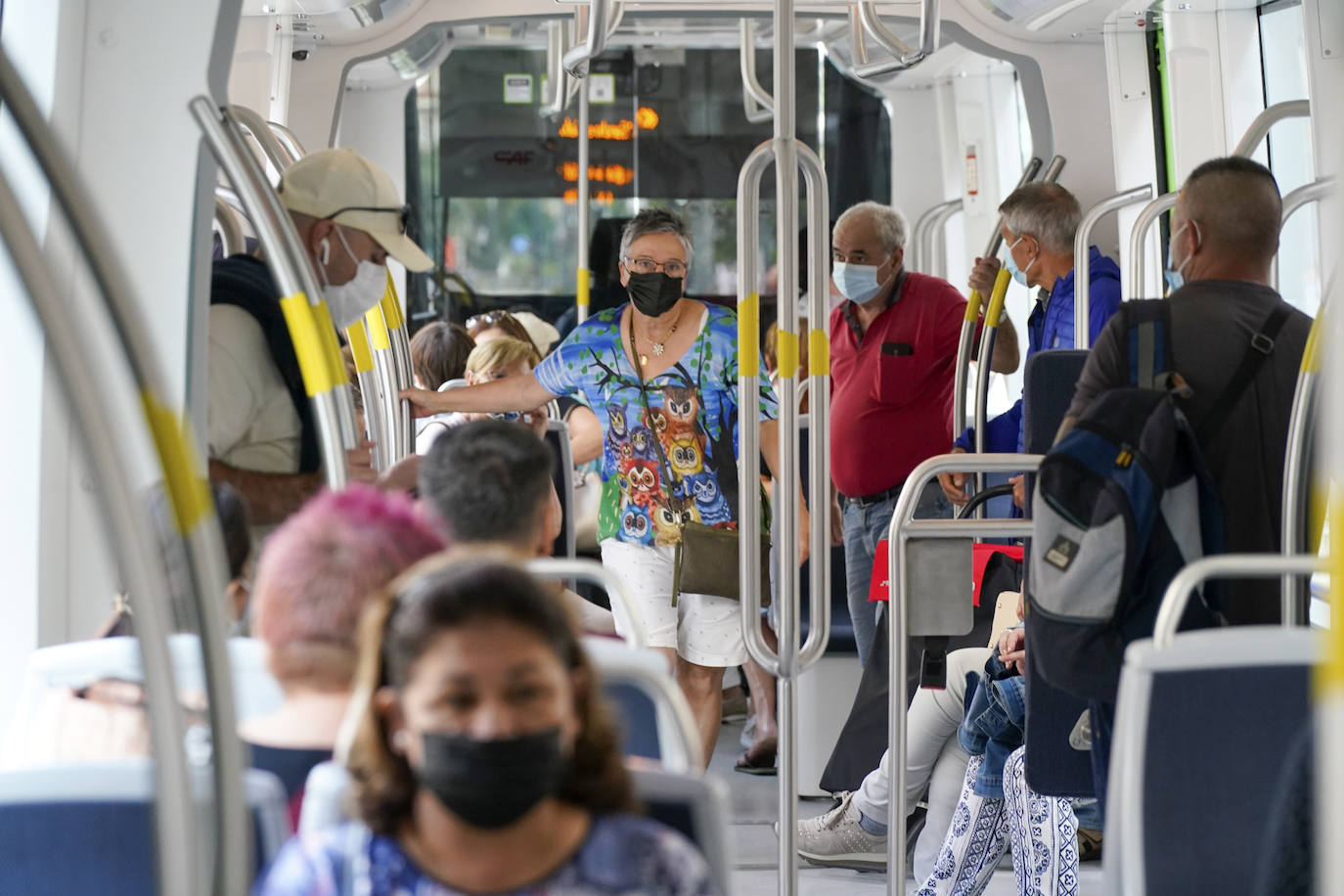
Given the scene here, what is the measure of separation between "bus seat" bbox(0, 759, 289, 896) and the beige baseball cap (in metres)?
0.88

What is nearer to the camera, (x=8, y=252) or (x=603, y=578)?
(x=8, y=252)

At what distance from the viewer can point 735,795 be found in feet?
15.6

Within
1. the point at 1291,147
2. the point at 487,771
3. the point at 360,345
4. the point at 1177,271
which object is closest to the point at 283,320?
the point at 360,345

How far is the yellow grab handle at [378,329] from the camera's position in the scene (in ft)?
10.2

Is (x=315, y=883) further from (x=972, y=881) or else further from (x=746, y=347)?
(x=972, y=881)

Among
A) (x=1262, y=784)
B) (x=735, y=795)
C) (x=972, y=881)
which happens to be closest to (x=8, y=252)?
(x=1262, y=784)

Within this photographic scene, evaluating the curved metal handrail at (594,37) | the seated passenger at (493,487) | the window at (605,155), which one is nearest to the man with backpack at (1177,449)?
the seated passenger at (493,487)

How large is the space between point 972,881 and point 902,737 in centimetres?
49

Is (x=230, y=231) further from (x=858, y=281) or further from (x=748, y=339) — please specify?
(x=858, y=281)

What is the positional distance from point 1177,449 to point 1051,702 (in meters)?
0.75

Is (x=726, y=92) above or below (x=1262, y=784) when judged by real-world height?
above

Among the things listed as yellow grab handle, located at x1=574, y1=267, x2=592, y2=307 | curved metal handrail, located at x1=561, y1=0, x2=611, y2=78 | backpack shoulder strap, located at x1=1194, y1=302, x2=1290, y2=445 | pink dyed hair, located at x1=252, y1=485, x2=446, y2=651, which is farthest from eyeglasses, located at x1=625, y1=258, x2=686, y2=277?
yellow grab handle, located at x1=574, y1=267, x2=592, y2=307

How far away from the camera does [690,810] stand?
156 cm

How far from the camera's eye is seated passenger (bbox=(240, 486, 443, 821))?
1.65 meters
